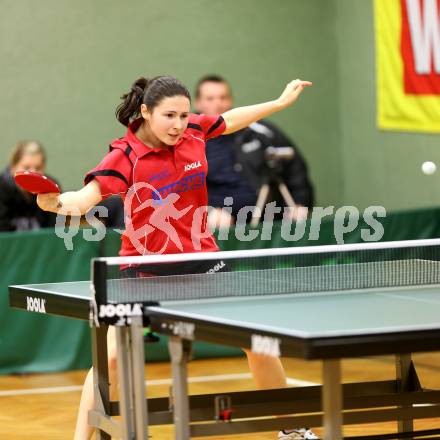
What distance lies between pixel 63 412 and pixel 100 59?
469cm

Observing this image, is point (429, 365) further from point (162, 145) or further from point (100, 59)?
point (100, 59)

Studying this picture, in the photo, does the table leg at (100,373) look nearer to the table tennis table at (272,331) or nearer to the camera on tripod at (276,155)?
the table tennis table at (272,331)

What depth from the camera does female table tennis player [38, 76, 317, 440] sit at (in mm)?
4309


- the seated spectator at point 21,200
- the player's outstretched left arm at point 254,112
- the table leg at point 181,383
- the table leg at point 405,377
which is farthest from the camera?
the seated spectator at point 21,200

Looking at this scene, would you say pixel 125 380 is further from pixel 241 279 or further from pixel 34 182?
pixel 34 182

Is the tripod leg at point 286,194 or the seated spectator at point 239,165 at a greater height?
the seated spectator at point 239,165

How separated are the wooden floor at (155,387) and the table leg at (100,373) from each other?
1.08m

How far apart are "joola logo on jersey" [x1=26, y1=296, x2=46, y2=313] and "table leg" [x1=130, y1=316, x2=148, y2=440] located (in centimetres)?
51

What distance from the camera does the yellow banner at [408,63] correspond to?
8406mm

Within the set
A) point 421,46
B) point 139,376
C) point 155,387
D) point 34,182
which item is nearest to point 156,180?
point 34,182

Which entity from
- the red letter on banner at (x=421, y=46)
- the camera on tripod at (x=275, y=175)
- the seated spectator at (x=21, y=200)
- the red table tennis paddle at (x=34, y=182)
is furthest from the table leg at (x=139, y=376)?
the red letter on banner at (x=421, y=46)

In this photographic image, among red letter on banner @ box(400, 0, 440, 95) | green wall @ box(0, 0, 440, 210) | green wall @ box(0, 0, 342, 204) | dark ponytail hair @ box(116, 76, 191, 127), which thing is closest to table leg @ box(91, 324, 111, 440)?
dark ponytail hair @ box(116, 76, 191, 127)

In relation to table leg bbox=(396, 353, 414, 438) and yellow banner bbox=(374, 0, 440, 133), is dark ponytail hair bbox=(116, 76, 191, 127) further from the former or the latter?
yellow banner bbox=(374, 0, 440, 133)

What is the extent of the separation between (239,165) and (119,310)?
4666 mm
